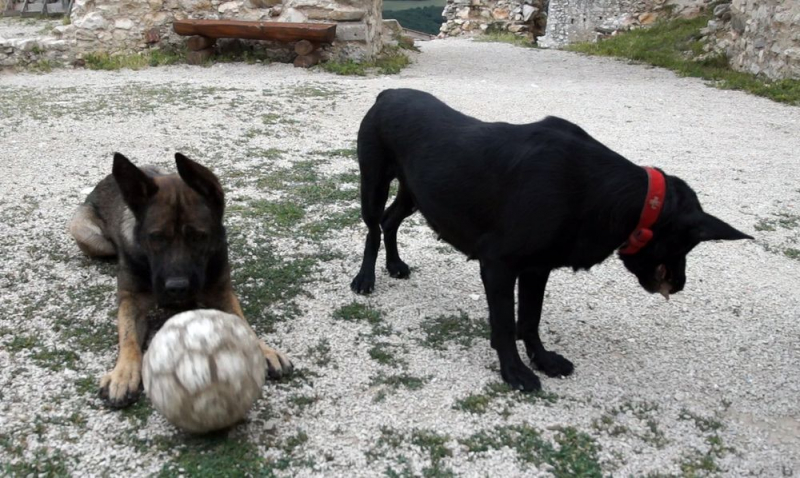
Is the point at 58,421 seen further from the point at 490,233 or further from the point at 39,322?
the point at 490,233

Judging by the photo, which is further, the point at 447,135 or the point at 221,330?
the point at 447,135

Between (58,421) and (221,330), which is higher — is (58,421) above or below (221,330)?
below

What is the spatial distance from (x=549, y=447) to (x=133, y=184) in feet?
7.61

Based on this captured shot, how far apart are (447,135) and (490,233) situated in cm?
64

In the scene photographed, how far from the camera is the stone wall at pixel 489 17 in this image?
A: 2628cm

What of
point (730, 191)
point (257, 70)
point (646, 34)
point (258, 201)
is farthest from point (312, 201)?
point (646, 34)

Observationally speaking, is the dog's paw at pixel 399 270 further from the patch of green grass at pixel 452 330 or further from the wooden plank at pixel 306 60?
the wooden plank at pixel 306 60

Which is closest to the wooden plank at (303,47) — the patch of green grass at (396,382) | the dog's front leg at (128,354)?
the dog's front leg at (128,354)

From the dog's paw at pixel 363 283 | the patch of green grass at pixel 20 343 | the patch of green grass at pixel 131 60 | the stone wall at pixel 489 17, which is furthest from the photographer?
the stone wall at pixel 489 17

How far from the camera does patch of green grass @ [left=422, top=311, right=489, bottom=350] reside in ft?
13.1

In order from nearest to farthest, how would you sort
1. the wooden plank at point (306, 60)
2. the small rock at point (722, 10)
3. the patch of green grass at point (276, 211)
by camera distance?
1. the patch of green grass at point (276, 211)
2. the wooden plank at point (306, 60)
3. the small rock at point (722, 10)

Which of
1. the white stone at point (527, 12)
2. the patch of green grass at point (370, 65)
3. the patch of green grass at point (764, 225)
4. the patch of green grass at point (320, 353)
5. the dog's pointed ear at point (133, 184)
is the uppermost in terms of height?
the white stone at point (527, 12)

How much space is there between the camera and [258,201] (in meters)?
6.02

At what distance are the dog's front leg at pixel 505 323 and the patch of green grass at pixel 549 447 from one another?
35 centimetres
